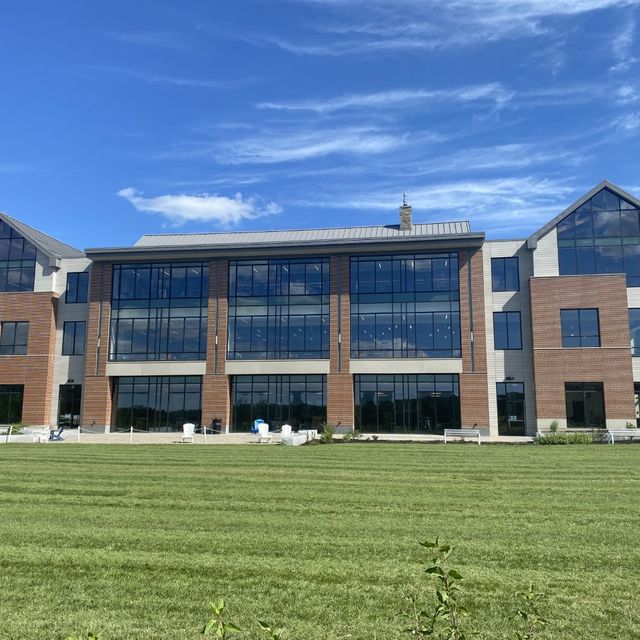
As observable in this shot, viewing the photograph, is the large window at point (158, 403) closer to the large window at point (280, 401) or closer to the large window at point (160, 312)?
the large window at point (160, 312)

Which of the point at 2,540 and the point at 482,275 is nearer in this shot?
the point at 2,540

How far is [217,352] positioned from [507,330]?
730 inches

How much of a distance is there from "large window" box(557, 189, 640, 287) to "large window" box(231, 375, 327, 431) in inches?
671

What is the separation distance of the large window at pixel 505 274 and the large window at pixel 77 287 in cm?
2779

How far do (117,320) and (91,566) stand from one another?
35396mm

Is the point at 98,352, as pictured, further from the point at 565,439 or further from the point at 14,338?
the point at 565,439

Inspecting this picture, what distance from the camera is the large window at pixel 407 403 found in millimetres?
36656

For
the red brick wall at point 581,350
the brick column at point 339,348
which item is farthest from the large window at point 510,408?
the brick column at point 339,348

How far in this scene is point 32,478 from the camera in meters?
14.4

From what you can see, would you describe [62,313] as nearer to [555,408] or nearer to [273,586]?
[555,408]

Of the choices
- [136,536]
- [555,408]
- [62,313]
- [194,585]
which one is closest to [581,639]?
[194,585]

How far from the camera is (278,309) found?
39281 millimetres

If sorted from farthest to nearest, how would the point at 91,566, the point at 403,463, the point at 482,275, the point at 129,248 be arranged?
the point at 129,248, the point at 482,275, the point at 403,463, the point at 91,566

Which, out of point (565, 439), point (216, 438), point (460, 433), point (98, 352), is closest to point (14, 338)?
point (98, 352)
